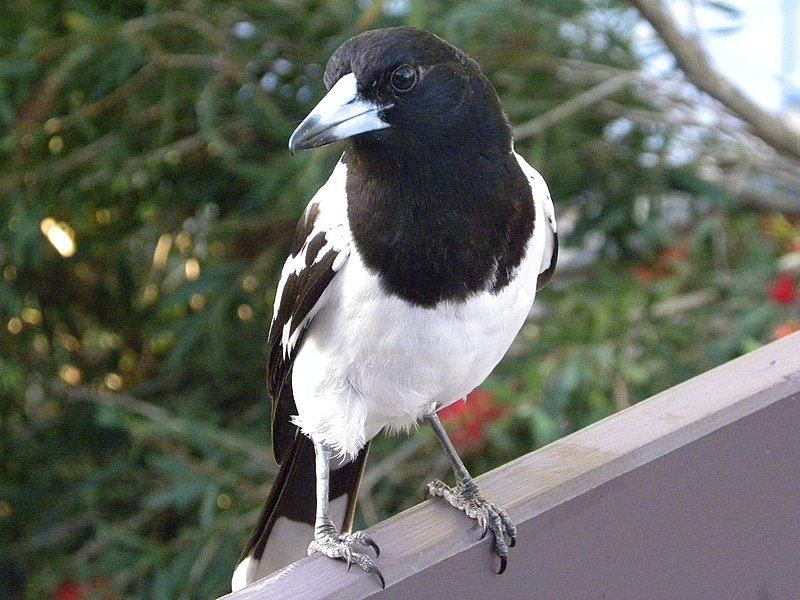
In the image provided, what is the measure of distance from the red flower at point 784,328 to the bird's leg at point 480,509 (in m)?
0.95

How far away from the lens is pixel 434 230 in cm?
136

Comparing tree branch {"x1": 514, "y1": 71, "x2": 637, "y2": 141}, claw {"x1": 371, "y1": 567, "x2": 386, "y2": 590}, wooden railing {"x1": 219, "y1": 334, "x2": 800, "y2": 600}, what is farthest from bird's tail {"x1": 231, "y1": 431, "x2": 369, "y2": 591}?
tree branch {"x1": 514, "y1": 71, "x2": 637, "y2": 141}

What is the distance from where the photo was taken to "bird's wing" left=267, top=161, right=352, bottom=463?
144 centimetres

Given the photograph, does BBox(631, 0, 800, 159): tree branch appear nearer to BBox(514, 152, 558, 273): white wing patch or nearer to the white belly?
BBox(514, 152, 558, 273): white wing patch

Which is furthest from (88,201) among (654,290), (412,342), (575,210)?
(412,342)

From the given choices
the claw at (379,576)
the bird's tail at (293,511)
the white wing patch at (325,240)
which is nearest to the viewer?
the claw at (379,576)

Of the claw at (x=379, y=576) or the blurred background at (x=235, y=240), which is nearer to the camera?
the claw at (x=379, y=576)

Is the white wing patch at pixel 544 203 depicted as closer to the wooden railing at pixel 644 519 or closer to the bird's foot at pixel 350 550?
the wooden railing at pixel 644 519

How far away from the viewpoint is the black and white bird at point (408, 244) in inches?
53.4

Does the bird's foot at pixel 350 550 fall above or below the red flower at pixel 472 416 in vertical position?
above

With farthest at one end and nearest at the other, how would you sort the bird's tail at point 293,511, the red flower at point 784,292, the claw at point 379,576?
the red flower at point 784,292 → the bird's tail at point 293,511 → the claw at point 379,576

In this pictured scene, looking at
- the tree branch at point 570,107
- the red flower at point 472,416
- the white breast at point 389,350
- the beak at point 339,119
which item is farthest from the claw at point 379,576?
the tree branch at point 570,107

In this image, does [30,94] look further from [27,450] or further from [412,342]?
[412,342]

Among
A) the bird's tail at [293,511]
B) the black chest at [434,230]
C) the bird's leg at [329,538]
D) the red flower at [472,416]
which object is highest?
the black chest at [434,230]
